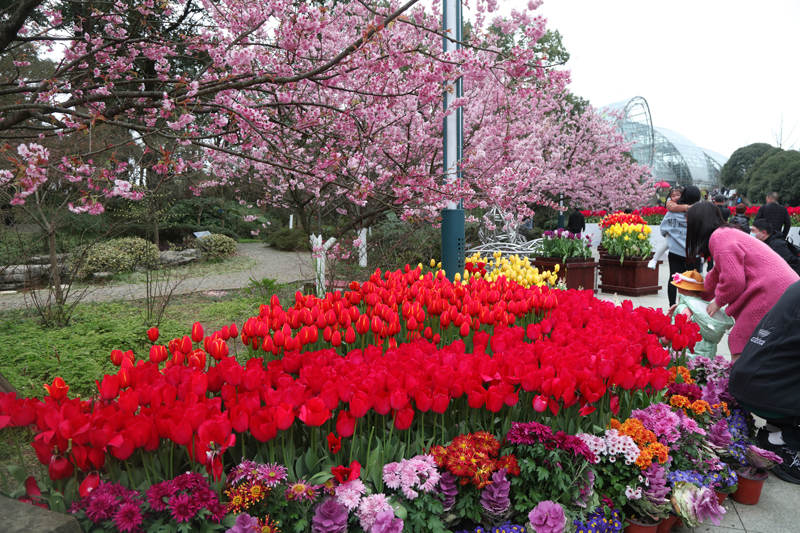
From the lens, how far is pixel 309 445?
1895 millimetres

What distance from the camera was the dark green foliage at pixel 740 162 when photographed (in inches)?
1922

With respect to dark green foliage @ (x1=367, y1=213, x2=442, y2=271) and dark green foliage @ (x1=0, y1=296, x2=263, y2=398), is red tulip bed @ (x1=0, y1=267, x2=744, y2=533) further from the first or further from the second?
dark green foliage @ (x1=367, y1=213, x2=442, y2=271)

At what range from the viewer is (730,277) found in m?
3.42

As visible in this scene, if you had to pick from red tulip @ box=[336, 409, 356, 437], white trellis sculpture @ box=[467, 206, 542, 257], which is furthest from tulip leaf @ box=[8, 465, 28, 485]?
white trellis sculpture @ box=[467, 206, 542, 257]

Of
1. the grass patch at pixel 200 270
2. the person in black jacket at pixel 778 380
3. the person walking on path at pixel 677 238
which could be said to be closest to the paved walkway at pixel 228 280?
the grass patch at pixel 200 270

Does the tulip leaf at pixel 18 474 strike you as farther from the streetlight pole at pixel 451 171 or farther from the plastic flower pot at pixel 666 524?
the streetlight pole at pixel 451 171

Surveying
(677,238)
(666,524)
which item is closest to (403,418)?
(666,524)

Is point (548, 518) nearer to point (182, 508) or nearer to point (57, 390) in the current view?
point (182, 508)

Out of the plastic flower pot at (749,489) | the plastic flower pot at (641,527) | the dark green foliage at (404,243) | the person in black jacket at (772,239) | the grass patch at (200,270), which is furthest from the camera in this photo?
the grass patch at (200,270)

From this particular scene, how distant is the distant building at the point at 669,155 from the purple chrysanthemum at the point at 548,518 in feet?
152

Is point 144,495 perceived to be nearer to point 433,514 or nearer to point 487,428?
point 433,514

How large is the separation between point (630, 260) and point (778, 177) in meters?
35.5

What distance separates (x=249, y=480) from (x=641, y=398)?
6.47 ft

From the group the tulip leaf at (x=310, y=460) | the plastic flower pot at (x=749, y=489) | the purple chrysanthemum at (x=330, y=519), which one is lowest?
the plastic flower pot at (x=749, y=489)
